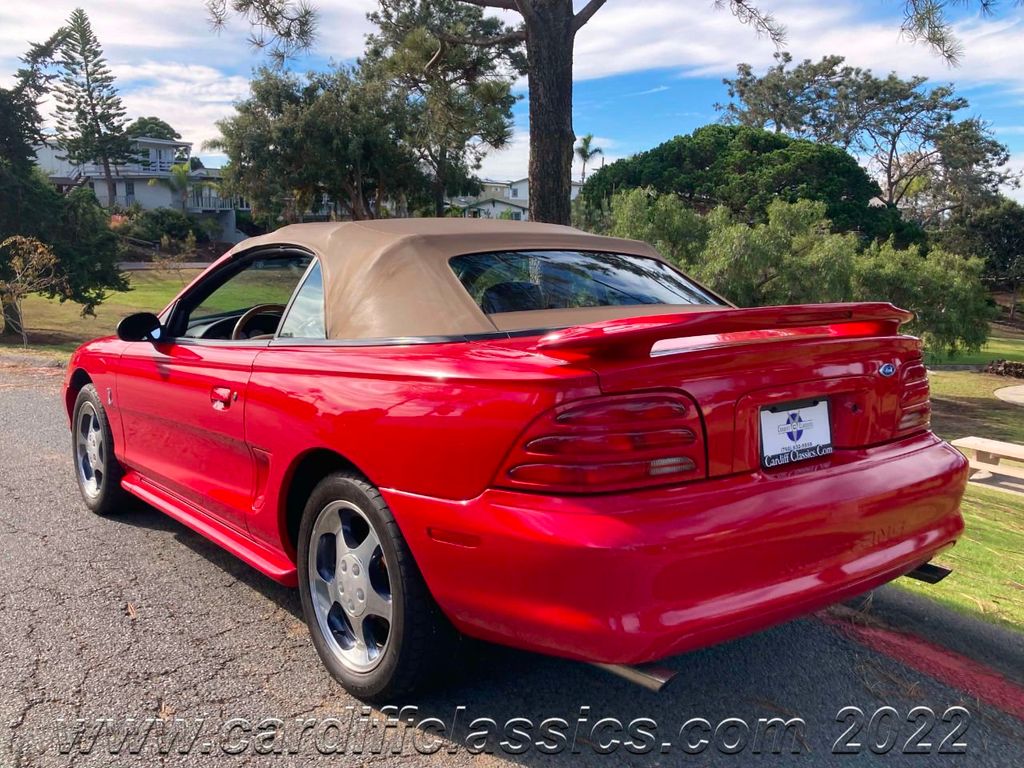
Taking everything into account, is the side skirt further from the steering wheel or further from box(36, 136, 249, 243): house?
box(36, 136, 249, 243): house

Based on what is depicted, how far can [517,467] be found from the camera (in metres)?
2.37

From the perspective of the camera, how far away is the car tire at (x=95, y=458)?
4715 millimetres

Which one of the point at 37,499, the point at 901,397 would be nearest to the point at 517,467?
the point at 901,397

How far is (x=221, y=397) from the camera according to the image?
3.51 meters

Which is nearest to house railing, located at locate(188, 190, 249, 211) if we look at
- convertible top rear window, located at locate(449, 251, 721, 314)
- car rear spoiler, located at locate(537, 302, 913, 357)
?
convertible top rear window, located at locate(449, 251, 721, 314)

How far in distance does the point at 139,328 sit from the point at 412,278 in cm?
169

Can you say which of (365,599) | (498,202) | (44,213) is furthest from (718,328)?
(498,202)

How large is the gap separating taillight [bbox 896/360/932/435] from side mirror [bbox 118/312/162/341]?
3.23 m

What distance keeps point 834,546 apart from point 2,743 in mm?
2539

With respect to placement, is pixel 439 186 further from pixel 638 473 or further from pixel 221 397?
pixel 638 473

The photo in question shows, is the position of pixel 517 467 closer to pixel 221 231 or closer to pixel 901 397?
pixel 901 397

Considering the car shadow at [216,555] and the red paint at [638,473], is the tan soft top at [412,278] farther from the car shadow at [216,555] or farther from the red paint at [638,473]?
the car shadow at [216,555]

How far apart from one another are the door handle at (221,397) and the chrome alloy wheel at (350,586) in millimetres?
739

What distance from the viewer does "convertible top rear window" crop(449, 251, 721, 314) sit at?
3.20m
